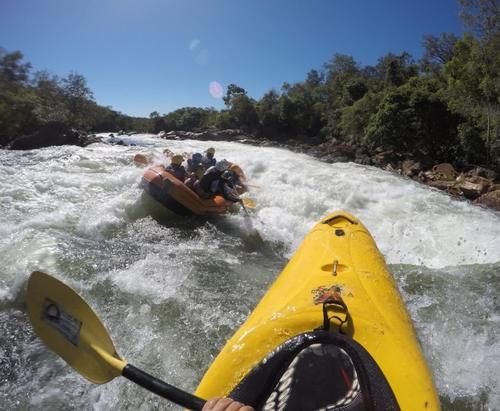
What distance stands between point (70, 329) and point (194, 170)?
4879 mm

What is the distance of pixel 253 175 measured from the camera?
930 centimetres

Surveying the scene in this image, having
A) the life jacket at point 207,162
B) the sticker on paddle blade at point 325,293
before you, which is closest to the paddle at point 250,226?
the life jacket at point 207,162

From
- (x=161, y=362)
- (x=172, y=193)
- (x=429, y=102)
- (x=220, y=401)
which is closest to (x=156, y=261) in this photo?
(x=161, y=362)

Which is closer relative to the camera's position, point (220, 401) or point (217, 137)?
point (220, 401)

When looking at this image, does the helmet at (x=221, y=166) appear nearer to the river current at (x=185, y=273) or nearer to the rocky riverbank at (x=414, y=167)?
the river current at (x=185, y=273)

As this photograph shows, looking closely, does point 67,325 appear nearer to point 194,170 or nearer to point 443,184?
point 194,170

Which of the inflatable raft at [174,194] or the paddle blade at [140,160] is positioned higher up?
the paddle blade at [140,160]

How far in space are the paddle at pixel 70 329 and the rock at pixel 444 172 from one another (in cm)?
1119

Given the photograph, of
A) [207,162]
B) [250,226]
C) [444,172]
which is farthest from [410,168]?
[250,226]

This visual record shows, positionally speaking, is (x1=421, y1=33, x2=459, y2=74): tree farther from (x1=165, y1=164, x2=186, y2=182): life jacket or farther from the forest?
(x1=165, y1=164, x2=186, y2=182): life jacket

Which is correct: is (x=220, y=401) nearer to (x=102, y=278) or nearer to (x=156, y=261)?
(x=102, y=278)

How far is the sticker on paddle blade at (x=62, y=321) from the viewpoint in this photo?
1590 millimetres

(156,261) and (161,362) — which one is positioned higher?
(156,261)

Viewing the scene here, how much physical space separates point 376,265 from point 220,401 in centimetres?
174
